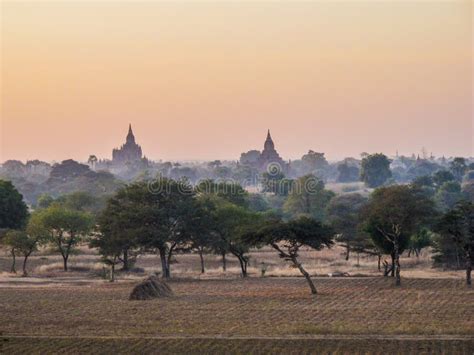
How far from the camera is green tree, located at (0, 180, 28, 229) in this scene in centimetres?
7944

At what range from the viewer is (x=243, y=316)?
35.7 metres

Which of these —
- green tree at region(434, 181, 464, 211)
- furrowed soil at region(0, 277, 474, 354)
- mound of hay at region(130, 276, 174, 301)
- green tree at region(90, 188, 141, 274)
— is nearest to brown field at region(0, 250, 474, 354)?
furrowed soil at region(0, 277, 474, 354)

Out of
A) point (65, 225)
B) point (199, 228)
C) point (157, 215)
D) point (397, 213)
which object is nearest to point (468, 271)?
point (397, 213)

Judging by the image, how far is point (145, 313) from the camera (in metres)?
37.3

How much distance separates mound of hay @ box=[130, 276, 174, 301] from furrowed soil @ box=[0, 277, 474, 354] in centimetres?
83

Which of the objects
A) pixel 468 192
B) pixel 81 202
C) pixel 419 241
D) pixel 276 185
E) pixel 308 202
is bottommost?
pixel 419 241

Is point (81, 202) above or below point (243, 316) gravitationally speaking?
above

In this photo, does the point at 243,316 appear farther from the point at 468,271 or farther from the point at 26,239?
the point at 26,239

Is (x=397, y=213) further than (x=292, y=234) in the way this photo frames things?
Yes

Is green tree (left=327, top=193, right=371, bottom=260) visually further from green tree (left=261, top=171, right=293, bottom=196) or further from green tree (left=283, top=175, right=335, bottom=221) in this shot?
green tree (left=261, top=171, right=293, bottom=196)

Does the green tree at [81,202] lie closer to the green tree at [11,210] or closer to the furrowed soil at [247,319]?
the green tree at [11,210]

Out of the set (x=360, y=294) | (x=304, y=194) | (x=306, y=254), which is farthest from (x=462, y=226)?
(x=304, y=194)

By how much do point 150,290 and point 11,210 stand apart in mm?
39677

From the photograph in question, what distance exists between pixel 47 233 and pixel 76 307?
27725 millimetres
